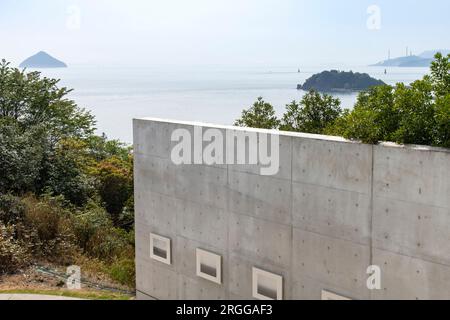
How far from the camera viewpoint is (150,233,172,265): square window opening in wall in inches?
320

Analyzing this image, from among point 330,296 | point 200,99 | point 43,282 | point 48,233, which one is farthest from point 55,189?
point 200,99

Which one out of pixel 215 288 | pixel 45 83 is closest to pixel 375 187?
pixel 215 288

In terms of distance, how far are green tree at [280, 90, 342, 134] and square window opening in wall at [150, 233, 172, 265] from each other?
3.91m

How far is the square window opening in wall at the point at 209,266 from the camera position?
7316 mm

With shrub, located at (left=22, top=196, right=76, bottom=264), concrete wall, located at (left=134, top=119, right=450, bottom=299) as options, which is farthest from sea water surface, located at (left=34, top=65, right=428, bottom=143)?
shrub, located at (left=22, top=196, right=76, bottom=264)

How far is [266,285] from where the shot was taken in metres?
6.70

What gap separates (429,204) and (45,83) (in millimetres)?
20889

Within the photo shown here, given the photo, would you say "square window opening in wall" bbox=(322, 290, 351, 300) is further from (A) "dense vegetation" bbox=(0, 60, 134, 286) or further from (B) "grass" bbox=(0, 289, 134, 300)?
(A) "dense vegetation" bbox=(0, 60, 134, 286)

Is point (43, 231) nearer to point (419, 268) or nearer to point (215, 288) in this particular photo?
point (215, 288)

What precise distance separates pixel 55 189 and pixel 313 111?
30.5ft

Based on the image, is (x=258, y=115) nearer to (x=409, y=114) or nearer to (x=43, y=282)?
(x=43, y=282)

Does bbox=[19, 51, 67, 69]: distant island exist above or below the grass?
above

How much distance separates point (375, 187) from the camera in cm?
547

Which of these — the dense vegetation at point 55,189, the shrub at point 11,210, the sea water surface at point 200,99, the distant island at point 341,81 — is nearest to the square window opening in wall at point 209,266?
the sea water surface at point 200,99
